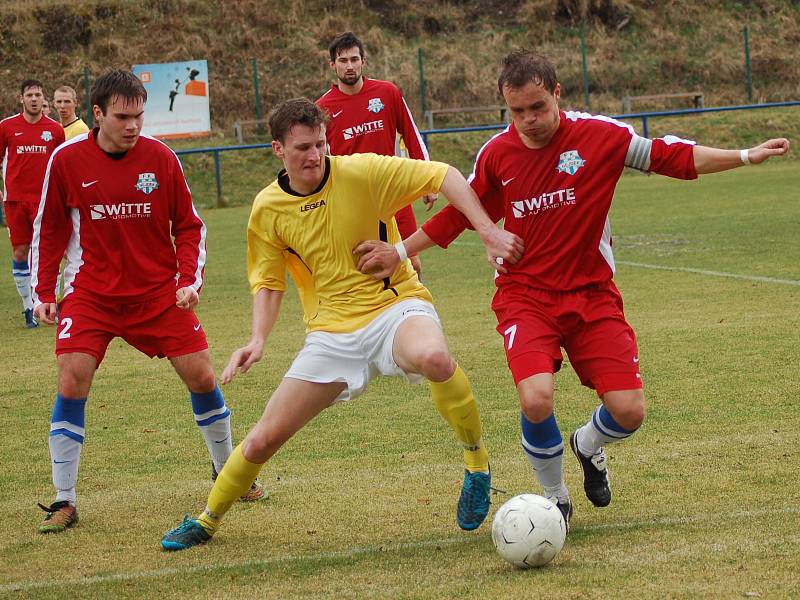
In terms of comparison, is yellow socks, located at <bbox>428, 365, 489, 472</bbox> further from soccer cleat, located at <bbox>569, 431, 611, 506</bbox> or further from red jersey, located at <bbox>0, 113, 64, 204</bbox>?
red jersey, located at <bbox>0, 113, 64, 204</bbox>

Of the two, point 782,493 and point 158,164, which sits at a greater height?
point 158,164

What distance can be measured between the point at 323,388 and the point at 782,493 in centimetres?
190

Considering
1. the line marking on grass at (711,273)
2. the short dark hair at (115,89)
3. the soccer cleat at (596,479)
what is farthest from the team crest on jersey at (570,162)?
the line marking on grass at (711,273)

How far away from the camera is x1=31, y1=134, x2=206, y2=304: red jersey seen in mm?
5496

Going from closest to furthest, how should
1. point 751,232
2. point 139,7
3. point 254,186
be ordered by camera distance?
1. point 751,232
2. point 254,186
3. point 139,7

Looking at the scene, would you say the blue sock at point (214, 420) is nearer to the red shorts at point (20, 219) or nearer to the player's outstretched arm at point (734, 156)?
the player's outstretched arm at point (734, 156)

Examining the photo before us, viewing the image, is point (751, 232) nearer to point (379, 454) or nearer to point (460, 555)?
point (379, 454)

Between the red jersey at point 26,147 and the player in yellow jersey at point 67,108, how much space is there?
0.27 metres

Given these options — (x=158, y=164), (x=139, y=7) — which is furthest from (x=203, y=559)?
(x=139, y=7)

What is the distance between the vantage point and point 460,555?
175 inches

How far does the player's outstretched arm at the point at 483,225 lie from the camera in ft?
15.5

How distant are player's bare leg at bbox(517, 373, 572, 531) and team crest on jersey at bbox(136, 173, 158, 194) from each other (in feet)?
6.54

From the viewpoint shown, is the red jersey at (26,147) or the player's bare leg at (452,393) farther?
the red jersey at (26,147)

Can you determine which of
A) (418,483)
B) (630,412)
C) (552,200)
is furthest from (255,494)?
(552,200)
